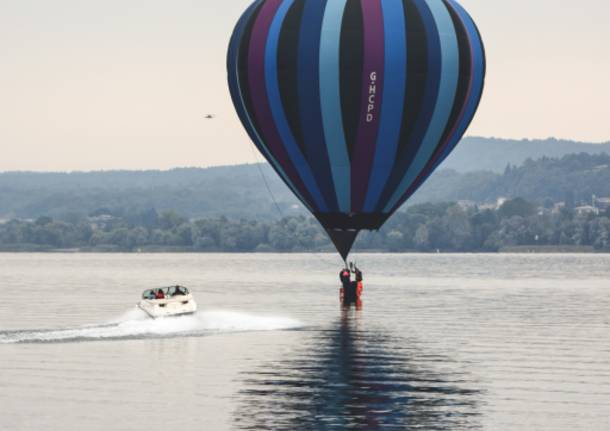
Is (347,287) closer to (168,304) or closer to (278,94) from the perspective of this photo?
(168,304)

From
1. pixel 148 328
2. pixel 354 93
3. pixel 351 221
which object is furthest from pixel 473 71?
pixel 148 328

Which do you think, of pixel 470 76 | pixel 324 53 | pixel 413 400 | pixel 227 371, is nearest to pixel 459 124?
pixel 470 76

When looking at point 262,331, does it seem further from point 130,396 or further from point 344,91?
point 130,396

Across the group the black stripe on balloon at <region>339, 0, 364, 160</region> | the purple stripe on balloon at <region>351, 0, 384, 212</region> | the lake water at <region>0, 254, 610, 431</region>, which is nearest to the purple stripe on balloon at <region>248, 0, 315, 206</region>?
A: the purple stripe on balloon at <region>351, 0, 384, 212</region>

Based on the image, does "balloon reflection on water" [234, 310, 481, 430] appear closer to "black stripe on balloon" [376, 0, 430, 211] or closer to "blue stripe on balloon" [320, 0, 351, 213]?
"blue stripe on balloon" [320, 0, 351, 213]

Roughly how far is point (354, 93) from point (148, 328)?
17.9m

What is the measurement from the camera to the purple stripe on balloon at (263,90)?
77.4 m

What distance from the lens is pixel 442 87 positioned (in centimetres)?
7688

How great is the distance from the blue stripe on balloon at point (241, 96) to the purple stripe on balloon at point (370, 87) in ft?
15.1

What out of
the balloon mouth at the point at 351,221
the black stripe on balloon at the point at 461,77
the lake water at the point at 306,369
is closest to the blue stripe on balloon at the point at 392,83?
the balloon mouth at the point at 351,221

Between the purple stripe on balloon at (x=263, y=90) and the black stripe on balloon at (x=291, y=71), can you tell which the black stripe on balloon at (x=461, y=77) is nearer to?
the black stripe on balloon at (x=291, y=71)

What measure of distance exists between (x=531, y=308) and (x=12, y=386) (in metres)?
65.7

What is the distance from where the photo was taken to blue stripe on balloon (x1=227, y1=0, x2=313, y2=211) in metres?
79.4

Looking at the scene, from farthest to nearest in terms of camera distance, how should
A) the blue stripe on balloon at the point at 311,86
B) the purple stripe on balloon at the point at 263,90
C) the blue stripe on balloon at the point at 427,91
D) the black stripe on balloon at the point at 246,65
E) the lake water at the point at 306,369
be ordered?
the black stripe on balloon at the point at 246,65
the purple stripe on balloon at the point at 263,90
the blue stripe on balloon at the point at 427,91
the blue stripe on balloon at the point at 311,86
the lake water at the point at 306,369
